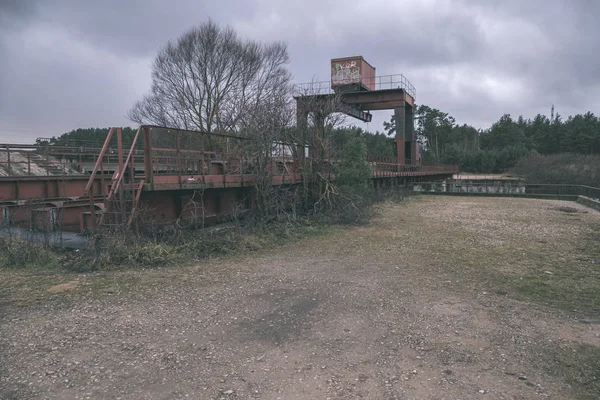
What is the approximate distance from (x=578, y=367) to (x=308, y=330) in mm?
2680

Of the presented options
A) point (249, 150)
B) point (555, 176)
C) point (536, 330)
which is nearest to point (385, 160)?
point (249, 150)

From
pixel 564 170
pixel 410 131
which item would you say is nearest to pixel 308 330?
pixel 410 131

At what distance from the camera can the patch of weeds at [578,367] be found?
348 centimetres

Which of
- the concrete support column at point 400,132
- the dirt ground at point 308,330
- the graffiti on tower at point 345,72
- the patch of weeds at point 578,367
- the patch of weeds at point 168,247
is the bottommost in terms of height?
the patch of weeds at point 578,367

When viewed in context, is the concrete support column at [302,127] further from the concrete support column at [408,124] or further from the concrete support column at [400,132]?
the concrete support column at [408,124]

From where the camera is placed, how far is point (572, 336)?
457 cm

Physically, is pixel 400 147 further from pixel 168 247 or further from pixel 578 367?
pixel 578 367

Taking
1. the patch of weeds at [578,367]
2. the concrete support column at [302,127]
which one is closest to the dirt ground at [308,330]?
the patch of weeds at [578,367]

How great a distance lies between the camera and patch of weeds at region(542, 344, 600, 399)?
11.4 ft

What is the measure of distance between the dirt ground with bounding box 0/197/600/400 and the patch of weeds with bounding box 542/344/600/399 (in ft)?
0.06

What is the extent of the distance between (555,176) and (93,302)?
46.1 metres

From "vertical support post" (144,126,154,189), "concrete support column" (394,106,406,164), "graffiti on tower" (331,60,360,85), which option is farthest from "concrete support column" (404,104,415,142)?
"vertical support post" (144,126,154,189)

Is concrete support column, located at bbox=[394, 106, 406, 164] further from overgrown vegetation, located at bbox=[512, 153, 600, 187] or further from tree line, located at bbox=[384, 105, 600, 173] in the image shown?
tree line, located at bbox=[384, 105, 600, 173]

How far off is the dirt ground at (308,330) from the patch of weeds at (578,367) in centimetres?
2
